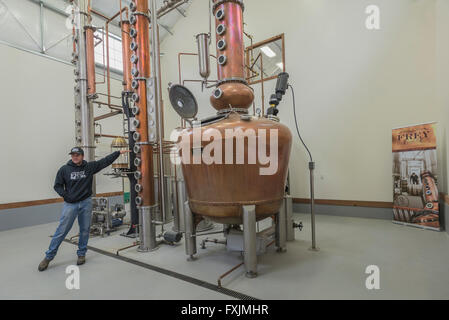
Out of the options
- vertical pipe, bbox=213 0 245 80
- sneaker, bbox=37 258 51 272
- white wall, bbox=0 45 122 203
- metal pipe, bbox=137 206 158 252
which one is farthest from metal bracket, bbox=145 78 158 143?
white wall, bbox=0 45 122 203

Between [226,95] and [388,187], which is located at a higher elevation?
[226,95]

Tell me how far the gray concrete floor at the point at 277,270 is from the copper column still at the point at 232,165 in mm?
601

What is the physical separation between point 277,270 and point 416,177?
9.63ft

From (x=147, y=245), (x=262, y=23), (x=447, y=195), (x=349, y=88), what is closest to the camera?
(x=147, y=245)

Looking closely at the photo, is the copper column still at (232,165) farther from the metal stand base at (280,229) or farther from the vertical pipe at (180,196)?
the vertical pipe at (180,196)

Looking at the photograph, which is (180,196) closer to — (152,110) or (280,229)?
(152,110)

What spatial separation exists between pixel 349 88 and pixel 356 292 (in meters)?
3.79

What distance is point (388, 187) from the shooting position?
414cm

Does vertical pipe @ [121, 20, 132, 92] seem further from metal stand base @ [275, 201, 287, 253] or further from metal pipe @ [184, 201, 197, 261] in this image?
metal stand base @ [275, 201, 287, 253]

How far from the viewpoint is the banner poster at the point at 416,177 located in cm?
353

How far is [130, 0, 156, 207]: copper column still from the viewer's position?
10.7ft

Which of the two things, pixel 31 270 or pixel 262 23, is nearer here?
pixel 31 270
